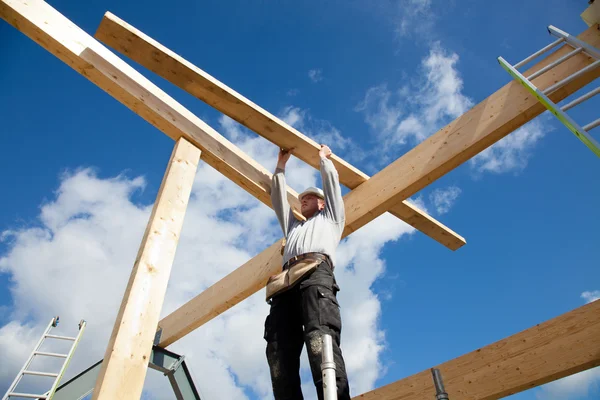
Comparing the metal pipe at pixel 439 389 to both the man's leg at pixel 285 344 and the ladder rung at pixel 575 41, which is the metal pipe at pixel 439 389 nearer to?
the man's leg at pixel 285 344

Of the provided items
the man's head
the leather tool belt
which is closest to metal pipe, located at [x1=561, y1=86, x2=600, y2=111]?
the man's head

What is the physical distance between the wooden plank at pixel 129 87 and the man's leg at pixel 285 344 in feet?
3.61

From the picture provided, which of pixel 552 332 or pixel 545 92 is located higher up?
pixel 545 92

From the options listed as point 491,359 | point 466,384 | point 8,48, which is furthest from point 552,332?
point 8,48

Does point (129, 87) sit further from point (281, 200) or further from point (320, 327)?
point (320, 327)

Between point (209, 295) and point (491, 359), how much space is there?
2411 millimetres

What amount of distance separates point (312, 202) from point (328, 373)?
144 centimetres

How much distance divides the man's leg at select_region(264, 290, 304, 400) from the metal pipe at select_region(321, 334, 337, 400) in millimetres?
487

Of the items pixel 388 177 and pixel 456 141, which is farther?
pixel 388 177

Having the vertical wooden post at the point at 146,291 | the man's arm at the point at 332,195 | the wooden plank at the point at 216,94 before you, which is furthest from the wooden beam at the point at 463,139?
the vertical wooden post at the point at 146,291

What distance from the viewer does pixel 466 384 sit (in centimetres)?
315

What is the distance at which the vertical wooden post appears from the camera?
1.64 metres

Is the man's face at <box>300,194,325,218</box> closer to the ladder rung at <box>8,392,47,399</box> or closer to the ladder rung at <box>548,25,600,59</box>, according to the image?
the ladder rung at <box>548,25,600,59</box>

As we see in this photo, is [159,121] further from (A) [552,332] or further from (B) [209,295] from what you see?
(A) [552,332]
